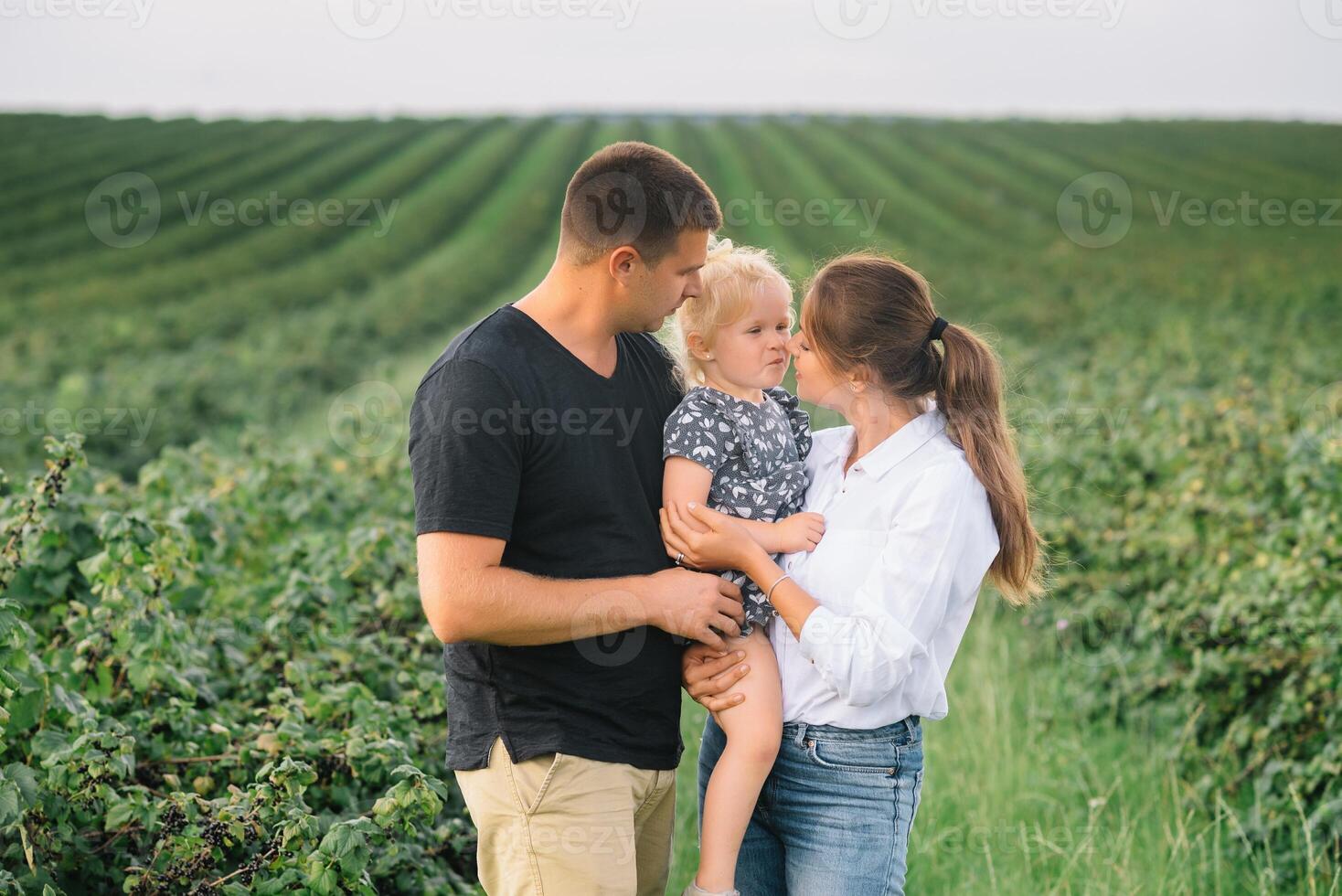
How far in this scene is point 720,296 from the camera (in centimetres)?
272

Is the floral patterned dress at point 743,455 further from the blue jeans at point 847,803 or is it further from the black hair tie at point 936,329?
the black hair tie at point 936,329

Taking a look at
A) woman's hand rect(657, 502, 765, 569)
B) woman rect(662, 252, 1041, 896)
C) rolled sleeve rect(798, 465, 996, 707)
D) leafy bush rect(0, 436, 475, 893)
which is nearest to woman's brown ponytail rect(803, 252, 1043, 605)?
woman rect(662, 252, 1041, 896)

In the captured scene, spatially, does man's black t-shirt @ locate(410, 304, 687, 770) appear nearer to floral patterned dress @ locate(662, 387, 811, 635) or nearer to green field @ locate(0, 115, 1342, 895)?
floral patterned dress @ locate(662, 387, 811, 635)

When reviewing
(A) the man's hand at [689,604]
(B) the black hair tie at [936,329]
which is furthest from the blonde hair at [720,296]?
(A) the man's hand at [689,604]

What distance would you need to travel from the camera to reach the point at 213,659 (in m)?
3.60

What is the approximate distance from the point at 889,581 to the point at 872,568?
7 cm

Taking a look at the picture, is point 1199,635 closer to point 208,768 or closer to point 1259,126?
point 208,768

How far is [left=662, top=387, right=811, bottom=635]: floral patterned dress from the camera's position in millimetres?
2535

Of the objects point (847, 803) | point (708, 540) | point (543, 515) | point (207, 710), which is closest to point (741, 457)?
point (708, 540)

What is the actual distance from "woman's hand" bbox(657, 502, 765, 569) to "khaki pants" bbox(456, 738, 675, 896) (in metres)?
0.47

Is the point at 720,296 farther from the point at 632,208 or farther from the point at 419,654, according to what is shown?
the point at 419,654

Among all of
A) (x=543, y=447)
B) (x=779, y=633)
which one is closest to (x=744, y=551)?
(x=779, y=633)

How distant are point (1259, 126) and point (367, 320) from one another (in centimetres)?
4794

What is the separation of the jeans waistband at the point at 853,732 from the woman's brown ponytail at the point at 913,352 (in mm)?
402
